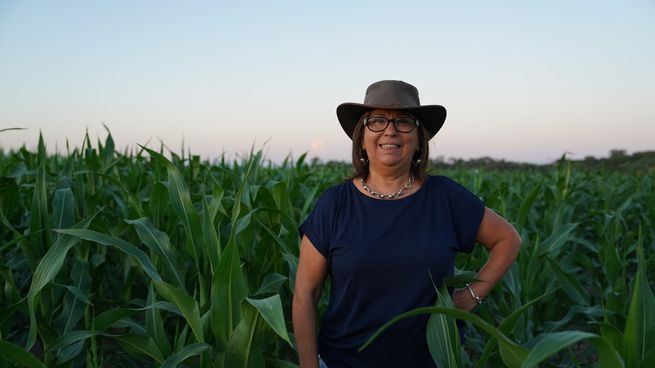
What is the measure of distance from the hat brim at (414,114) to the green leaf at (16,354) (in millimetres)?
1191

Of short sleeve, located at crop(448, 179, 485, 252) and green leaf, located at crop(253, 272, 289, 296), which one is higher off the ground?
short sleeve, located at crop(448, 179, 485, 252)

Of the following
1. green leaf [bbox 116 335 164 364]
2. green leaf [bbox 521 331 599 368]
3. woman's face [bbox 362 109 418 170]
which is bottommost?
green leaf [bbox 116 335 164 364]

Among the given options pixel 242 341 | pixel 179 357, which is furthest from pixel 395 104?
pixel 179 357

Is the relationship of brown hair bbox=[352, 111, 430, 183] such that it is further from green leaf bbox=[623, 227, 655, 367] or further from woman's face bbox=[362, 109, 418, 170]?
green leaf bbox=[623, 227, 655, 367]

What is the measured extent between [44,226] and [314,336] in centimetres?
122

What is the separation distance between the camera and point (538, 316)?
3.38 m

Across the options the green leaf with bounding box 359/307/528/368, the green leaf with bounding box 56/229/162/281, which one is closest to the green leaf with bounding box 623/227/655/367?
the green leaf with bounding box 359/307/528/368

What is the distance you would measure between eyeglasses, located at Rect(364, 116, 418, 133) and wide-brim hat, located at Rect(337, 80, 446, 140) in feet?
0.11

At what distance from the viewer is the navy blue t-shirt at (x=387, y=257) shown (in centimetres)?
171

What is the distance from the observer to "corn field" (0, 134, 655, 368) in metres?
1.30

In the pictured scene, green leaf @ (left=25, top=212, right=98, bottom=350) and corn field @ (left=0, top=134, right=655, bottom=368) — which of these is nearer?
corn field @ (left=0, top=134, right=655, bottom=368)

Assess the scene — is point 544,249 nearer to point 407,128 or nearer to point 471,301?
point 471,301

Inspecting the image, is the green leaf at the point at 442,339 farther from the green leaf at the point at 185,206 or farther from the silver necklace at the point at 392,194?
the green leaf at the point at 185,206

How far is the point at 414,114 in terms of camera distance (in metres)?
1.82
